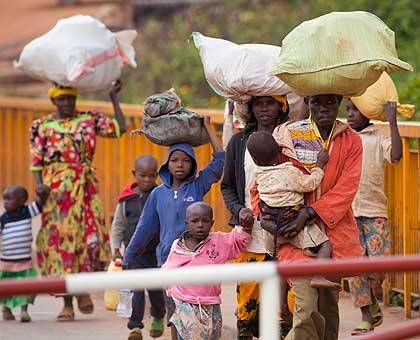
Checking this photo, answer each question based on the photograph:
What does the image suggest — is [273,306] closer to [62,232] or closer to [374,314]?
[374,314]

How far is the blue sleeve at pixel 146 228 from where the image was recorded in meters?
7.76

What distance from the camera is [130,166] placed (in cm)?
1243

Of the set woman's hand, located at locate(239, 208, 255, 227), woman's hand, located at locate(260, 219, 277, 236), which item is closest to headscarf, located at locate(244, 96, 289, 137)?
woman's hand, located at locate(239, 208, 255, 227)

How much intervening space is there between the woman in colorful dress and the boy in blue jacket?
74.3 inches

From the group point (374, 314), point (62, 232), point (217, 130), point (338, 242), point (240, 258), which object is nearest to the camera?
point (338, 242)

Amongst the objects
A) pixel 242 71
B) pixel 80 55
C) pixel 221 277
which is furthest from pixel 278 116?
pixel 221 277

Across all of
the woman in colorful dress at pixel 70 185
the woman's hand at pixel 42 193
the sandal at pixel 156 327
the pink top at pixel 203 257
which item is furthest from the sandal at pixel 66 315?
the pink top at pixel 203 257

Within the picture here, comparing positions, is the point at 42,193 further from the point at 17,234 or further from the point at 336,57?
the point at 336,57

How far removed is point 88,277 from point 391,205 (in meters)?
5.12

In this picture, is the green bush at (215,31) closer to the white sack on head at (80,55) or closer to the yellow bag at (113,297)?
the white sack on head at (80,55)

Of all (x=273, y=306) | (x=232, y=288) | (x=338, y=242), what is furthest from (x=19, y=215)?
(x=273, y=306)

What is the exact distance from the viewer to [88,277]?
4281 mm

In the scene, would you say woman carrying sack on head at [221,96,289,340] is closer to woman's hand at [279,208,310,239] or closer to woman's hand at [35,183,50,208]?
woman's hand at [279,208,310,239]

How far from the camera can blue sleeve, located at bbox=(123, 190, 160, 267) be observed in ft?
25.5
